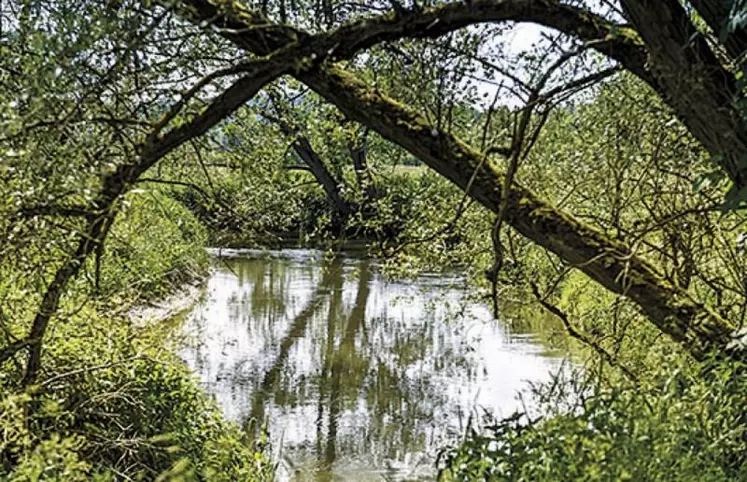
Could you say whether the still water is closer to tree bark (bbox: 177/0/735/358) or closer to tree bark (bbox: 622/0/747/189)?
tree bark (bbox: 177/0/735/358)

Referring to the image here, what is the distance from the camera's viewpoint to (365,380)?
7402 millimetres

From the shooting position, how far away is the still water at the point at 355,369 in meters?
5.72

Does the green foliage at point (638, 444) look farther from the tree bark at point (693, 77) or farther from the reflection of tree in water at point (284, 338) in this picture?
the reflection of tree in water at point (284, 338)

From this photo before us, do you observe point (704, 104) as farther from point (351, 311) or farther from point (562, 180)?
point (351, 311)

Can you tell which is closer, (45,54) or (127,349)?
(45,54)

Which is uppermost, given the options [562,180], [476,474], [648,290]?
[562,180]

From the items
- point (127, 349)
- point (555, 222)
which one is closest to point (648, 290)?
point (555, 222)

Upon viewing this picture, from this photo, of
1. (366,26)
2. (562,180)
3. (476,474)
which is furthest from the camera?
(562,180)

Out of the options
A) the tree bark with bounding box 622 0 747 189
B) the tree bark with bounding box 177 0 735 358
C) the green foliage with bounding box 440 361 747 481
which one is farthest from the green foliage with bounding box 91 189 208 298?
the tree bark with bounding box 622 0 747 189

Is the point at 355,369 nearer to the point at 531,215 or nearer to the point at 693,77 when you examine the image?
the point at 531,215

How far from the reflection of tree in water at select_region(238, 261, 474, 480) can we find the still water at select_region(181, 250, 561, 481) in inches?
0.5

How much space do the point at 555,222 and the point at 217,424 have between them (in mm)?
2286

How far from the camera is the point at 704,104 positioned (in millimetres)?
2766

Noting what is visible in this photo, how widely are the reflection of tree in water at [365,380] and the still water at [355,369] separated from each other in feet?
0.04
